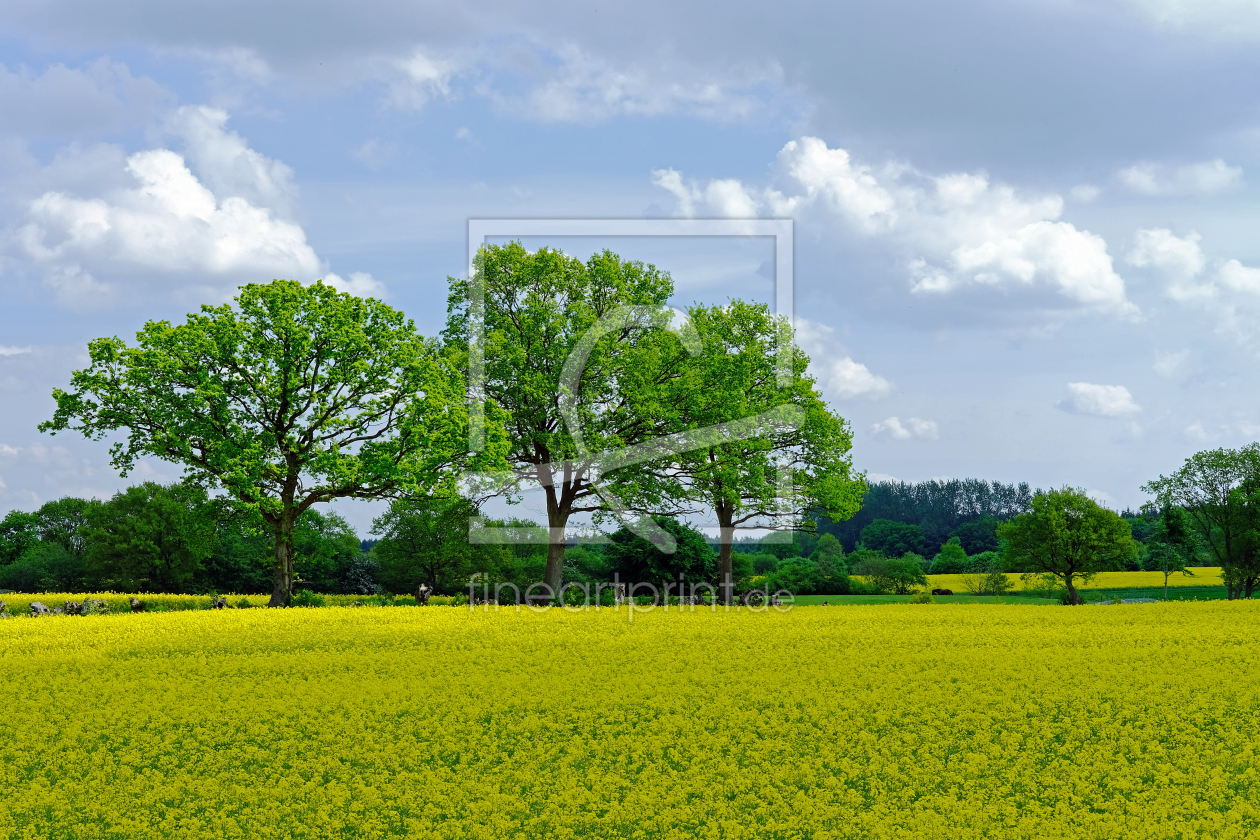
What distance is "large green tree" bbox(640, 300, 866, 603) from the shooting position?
1732 inches

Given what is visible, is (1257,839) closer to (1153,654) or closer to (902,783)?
(902,783)

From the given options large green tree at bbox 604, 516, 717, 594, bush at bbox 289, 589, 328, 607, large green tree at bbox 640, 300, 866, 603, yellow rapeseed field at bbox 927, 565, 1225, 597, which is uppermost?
large green tree at bbox 640, 300, 866, 603

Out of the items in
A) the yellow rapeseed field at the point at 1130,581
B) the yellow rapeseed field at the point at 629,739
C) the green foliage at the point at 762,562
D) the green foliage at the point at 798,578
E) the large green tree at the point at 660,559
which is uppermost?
the large green tree at the point at 660,559

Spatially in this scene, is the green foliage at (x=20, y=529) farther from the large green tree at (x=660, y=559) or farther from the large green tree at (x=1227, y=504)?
the large green tree at (x=1227, y=504)

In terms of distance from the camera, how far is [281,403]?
3722 centimetres

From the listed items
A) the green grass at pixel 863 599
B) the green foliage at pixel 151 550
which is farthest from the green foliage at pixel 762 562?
the green foliage at pixel 151 550

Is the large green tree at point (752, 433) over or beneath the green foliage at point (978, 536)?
over

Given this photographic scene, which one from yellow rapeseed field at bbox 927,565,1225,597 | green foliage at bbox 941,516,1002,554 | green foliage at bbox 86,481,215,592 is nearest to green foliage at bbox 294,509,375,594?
green foliage at bbox 86,481,215,592

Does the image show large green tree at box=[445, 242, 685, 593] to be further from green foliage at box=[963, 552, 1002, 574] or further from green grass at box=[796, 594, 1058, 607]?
green foliage at box=[963, 552, 1002, 574]

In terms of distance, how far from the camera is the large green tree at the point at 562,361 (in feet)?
135

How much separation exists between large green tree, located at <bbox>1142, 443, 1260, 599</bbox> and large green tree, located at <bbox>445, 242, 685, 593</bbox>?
50.3m

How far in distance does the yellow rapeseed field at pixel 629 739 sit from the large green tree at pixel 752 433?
749 inches

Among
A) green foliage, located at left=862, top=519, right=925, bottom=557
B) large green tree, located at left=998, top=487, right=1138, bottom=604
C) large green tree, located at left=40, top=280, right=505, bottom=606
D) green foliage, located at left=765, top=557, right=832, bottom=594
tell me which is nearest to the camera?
large green tree, located at left=40, top=280, right=505, bottom=606

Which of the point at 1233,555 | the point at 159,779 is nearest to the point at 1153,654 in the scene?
the point at 159,779
